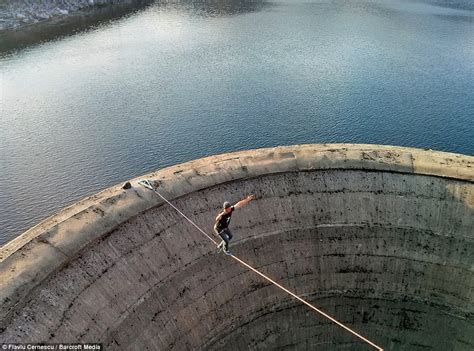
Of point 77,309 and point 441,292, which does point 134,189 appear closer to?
point 77,309

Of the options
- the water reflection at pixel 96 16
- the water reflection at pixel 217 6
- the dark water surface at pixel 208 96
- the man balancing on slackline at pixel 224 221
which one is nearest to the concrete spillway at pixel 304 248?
the man balancing on slackline at pixel 224 221

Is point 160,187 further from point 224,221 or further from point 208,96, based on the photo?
point 208,96

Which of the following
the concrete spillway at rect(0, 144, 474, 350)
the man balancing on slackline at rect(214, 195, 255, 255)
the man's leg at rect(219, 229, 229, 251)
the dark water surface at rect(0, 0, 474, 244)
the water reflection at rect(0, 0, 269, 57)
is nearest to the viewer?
the man balancing on slackline at rect(214, 195, 255, 255)

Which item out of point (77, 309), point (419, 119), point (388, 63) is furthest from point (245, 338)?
point (388, 63)

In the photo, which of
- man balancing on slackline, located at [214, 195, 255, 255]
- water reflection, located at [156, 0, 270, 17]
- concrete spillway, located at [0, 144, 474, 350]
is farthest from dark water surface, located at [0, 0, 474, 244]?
man balancing on slackline, located at [214, 195, 255, 255]

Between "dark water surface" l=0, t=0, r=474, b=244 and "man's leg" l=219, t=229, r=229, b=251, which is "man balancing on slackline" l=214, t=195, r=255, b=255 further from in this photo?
"dark water surface" l=0, t=0, r=474, b=244

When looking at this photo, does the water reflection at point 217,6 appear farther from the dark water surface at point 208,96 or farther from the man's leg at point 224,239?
the man's leg at point 224,239

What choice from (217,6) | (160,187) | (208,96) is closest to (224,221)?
(160,187)
